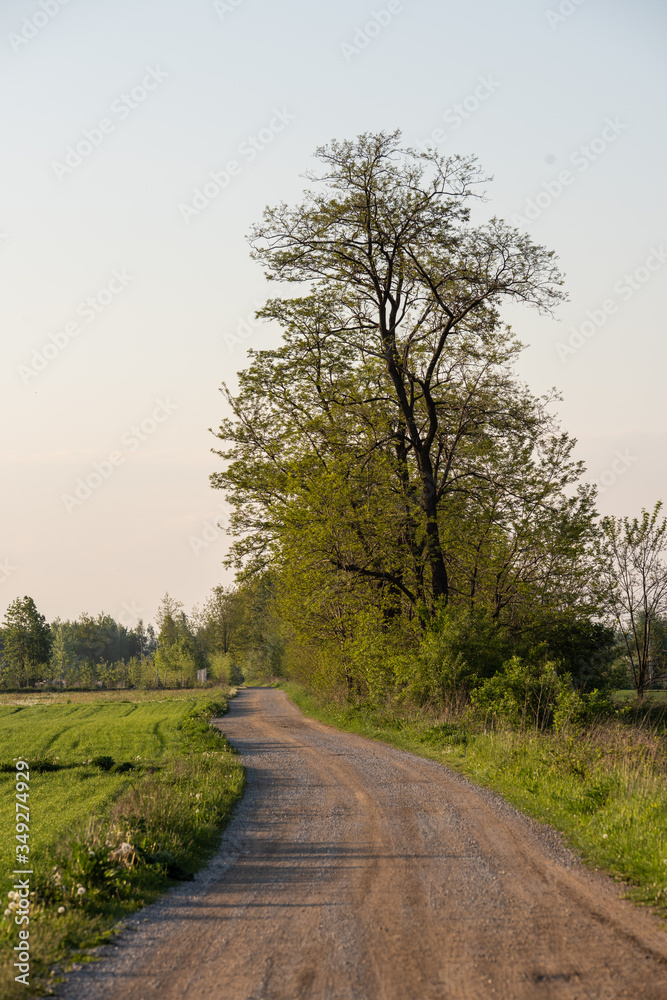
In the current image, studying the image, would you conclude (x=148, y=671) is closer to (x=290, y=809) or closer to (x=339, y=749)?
(x=339, y=749)

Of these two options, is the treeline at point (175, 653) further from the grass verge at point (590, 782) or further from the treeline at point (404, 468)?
the grass verge at point (590, 782)

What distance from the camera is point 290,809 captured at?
10.9 meters

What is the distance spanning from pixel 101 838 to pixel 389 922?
Result: 347 centimetres

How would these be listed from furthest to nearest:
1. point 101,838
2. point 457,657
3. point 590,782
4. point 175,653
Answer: point 175,653 < point 457,657 < point 590,782 < point 101,838

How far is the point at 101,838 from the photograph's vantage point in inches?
310

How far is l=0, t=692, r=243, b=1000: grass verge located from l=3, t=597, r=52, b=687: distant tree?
232ft

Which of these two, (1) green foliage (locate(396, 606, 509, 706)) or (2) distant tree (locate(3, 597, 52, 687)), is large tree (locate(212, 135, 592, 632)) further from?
(2) distant tree (locate(3, 597, 52, 687))

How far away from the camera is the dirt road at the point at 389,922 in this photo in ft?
16.1

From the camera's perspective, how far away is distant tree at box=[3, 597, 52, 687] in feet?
273

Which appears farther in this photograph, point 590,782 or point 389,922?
point 590,782

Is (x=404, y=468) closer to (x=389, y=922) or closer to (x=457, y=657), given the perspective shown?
(x=457, y=657)

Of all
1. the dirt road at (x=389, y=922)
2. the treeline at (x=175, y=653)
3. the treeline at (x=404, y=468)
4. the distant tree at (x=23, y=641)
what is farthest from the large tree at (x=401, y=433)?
the distant tree at (x=23, y=641)

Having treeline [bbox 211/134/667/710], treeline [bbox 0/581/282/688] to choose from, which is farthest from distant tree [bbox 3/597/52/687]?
treeline [bbox 211/134/667/710]

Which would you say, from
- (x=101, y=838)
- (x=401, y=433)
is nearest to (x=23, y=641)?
(x=401, y=433)
